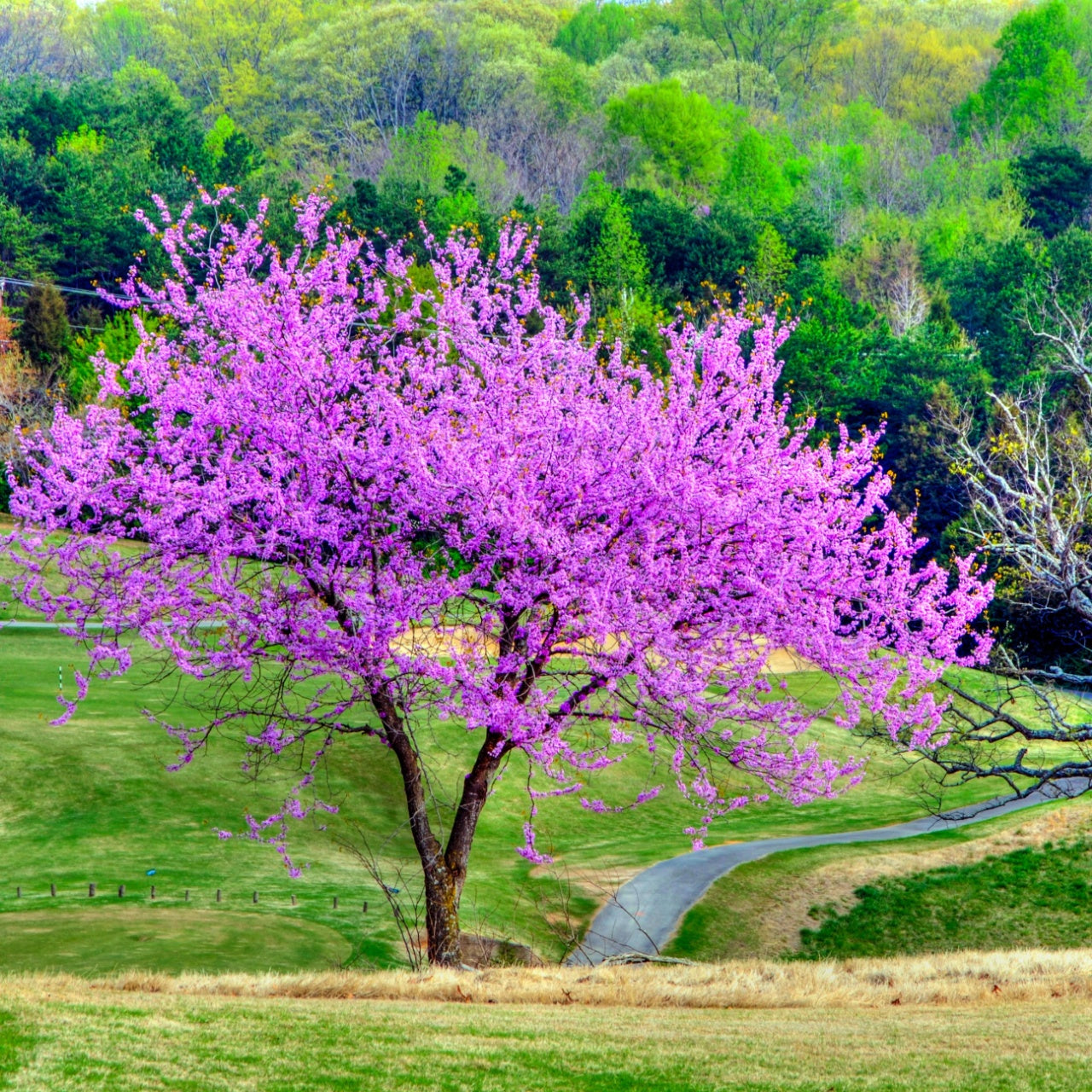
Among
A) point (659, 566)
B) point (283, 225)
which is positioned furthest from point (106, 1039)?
point (283, 225)

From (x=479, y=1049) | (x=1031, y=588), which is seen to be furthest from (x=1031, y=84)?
(x=479, y=1049)

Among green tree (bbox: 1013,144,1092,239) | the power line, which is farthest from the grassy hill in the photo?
green tree (bbox: 1013,144,1092,239)

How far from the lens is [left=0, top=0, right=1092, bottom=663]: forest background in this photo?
235ft

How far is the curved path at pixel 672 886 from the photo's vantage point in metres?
25.5

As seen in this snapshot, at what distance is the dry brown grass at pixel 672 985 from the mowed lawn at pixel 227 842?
3.26 m

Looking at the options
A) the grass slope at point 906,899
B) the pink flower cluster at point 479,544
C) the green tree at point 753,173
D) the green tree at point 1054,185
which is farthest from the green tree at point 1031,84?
the pink flower cluster at point 479,544

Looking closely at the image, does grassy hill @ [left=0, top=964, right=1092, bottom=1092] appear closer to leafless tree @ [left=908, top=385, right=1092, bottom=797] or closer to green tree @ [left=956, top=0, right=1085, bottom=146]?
leafless tree @ [left=908, top=385, right=1092, bottom=797]

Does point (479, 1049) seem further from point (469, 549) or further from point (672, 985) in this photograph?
point (469, 549)

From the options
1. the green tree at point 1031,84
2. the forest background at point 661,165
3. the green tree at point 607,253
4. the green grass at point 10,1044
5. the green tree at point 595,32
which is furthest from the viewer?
the green tree at point 595,32

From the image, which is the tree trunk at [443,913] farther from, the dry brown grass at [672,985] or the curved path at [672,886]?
the curved path at [672,886]

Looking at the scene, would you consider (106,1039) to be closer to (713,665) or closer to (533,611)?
(533,611)

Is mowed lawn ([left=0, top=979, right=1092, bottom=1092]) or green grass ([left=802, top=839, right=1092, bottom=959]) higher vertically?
mowed lawn ([left=0, top=979, right=1092, bottom=1092])

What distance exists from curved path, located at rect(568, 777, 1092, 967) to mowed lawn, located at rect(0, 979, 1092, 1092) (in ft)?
22.1

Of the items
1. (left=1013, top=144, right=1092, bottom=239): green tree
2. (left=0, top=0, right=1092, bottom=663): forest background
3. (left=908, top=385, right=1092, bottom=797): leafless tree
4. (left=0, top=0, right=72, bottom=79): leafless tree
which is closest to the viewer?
(left=908, top=385, right=1092, bottom=797): leafless tree
